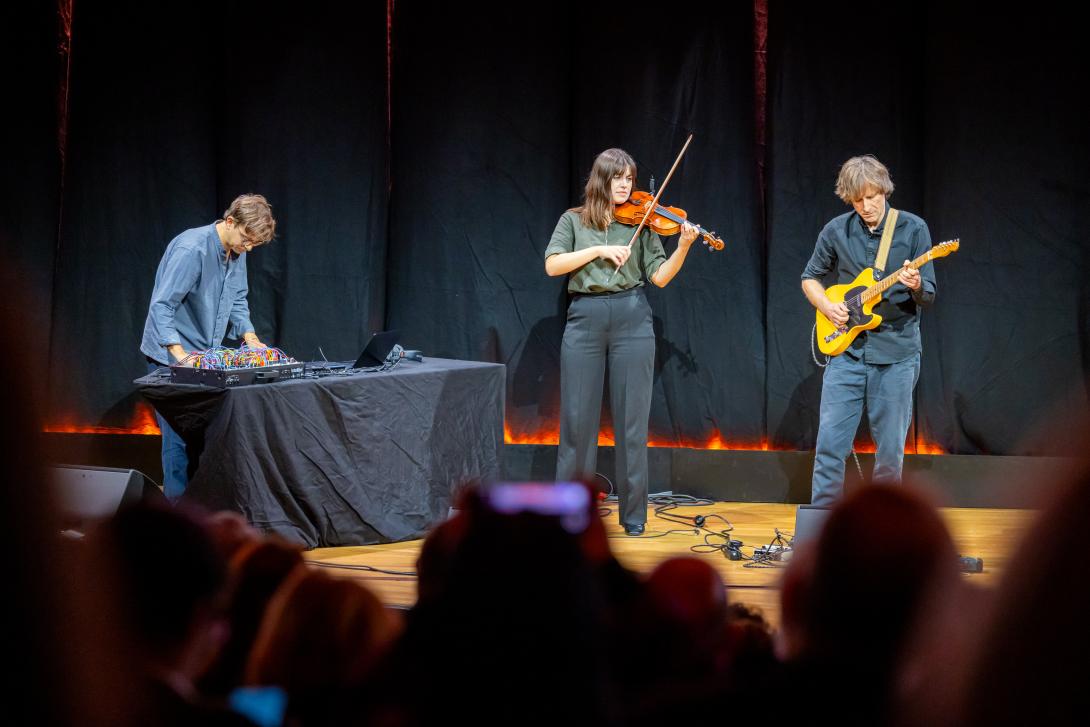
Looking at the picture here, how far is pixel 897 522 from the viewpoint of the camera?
3.46 ft

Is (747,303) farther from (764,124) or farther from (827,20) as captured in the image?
(827,20)

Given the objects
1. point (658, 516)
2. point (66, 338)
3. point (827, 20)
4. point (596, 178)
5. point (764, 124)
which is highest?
point (827, 20)

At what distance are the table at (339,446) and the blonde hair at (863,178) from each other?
1.81 m

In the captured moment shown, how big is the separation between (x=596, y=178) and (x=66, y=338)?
3047 millimetres

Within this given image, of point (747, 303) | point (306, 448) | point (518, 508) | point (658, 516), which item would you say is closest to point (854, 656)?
point (518, 508)

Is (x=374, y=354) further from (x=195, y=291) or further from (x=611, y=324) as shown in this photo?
(x=611, y=324)

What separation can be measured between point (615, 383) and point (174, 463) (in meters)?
1.98

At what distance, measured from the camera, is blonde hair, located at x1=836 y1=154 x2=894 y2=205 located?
474 cm

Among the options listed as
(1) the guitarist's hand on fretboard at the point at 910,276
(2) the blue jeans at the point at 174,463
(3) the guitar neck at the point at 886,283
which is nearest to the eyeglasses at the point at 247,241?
(2) the blue jeans at the point at 174,463

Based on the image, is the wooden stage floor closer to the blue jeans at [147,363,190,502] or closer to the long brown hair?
the blue jeans at [147,363,190,502]

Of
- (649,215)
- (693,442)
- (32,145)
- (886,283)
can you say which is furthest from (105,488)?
(693,442)

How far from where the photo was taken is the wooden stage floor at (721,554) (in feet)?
12.6

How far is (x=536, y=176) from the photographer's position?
19.4 ft

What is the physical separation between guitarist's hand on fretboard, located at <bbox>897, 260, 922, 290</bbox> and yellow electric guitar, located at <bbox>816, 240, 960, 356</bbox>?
14 mm
